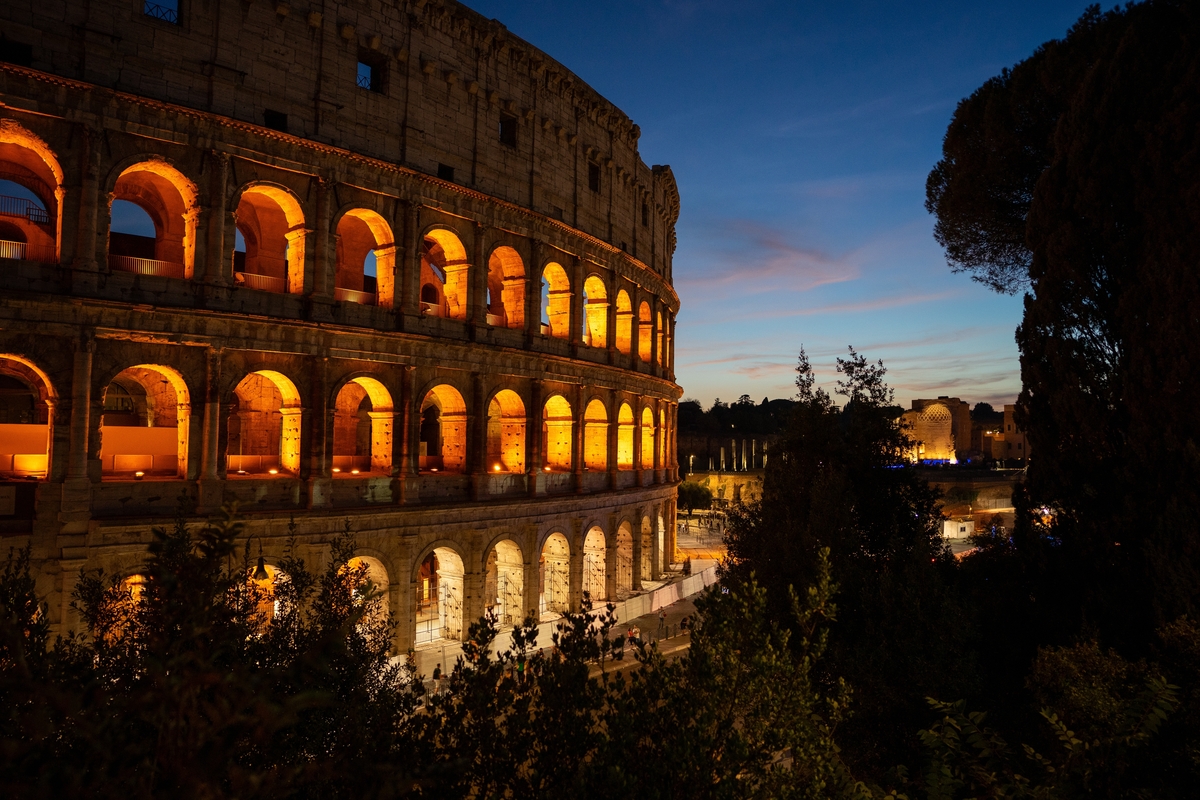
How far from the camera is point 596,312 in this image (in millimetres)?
23719

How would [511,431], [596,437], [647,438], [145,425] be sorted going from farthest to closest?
1. [647,438]
2. [596,437]
3. [511,431]
4. [145,425]

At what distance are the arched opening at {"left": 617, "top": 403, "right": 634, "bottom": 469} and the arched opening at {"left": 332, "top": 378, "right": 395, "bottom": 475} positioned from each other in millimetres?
8112

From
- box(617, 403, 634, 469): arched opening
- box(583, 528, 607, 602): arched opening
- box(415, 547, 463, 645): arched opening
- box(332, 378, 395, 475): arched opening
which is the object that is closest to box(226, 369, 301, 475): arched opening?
box(332, 378, 395, 475): arched opening

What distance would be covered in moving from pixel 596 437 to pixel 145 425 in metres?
12.2

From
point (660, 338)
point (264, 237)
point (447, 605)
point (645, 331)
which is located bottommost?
point (447, 605)

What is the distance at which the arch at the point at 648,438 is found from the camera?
2636 centimetres

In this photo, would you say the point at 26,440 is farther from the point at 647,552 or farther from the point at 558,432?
the point at 647,552

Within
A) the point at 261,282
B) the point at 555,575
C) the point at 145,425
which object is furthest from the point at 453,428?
the point at 145,425

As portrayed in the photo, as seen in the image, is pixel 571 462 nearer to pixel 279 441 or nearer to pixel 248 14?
pixel 279 441

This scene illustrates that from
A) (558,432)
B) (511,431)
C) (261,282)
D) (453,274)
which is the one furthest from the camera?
(558,432)

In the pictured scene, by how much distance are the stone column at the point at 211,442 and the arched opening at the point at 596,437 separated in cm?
1095

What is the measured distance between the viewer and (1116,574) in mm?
12906

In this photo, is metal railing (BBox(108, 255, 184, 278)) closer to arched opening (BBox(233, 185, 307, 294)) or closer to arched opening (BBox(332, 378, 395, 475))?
arched opening (BBox(233, 185, 307, 294))

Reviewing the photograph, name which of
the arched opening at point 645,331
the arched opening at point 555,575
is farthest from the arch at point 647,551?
the arched opening at point 645,331
